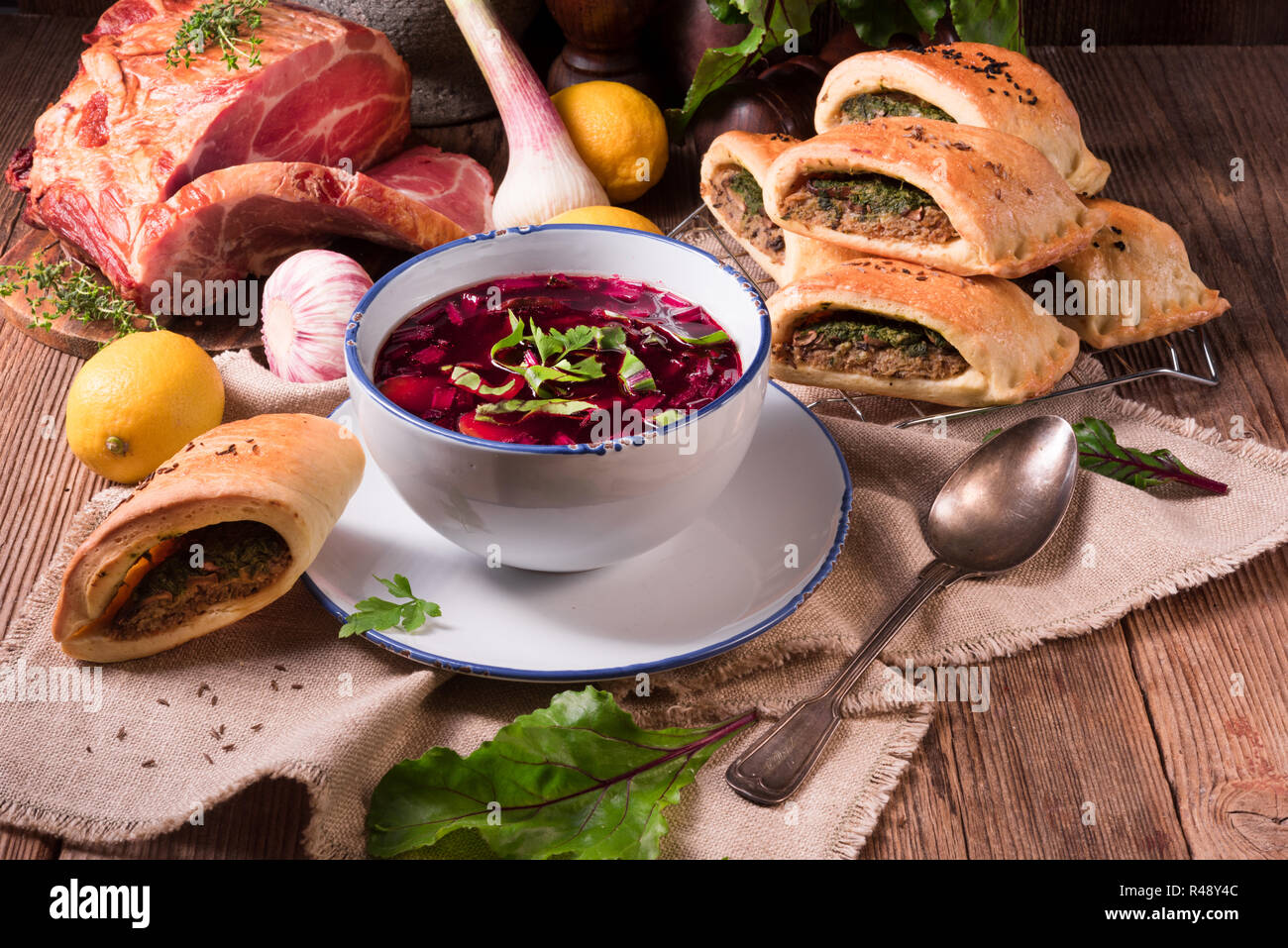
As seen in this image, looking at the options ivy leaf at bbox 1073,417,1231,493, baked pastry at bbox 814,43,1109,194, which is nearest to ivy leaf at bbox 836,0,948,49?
baked pastry at bbox 814,43,1109,194

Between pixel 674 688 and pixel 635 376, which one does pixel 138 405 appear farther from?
pixel 674 688

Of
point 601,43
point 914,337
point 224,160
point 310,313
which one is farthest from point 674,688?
point 601,43

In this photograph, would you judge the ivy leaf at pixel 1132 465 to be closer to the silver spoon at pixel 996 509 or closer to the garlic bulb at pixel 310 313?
the silver spoon at pixel 996 509

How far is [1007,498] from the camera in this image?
1.73 metres

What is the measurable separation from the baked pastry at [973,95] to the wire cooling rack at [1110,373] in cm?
33

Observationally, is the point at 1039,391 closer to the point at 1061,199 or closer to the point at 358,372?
the point at 1061,199

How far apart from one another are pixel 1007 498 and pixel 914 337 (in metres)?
0.34

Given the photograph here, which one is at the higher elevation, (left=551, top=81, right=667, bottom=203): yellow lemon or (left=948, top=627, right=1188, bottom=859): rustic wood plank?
(left=551, top=81, right=667, bottom=203): yellow lemon

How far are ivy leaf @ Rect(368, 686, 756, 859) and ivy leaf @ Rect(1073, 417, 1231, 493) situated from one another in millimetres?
912

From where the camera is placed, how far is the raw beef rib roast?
7.28ft

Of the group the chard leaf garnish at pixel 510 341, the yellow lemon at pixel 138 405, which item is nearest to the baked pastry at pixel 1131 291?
the chard leaf garnish at pixel 510 341

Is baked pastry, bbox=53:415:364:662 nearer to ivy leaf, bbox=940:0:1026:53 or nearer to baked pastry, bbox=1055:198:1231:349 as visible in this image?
baked pastry, bbox=1055:198:1231:349

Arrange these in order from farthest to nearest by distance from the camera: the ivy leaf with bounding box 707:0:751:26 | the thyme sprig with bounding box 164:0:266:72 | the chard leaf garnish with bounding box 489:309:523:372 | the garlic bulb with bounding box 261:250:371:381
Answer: the ivy leaf with bounding box 707:0:751:26, the thyme sprig with bounding box 164:0:266:72, the garlic bulb with bounding box 261:250:371:381, the chard leaf garnish with bounding box 489:309:523:372

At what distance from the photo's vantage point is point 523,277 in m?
1.69
